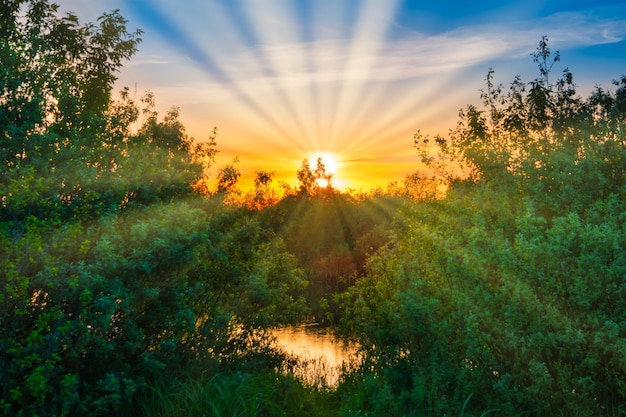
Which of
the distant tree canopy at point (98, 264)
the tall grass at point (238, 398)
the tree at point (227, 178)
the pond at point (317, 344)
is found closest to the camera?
the distant tree canopy at point (98, 264)

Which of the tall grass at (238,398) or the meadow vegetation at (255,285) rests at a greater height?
the meadow vegetation at (255,285)

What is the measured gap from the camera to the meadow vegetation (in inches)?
307

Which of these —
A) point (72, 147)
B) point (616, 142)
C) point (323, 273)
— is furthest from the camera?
point (323, 273)

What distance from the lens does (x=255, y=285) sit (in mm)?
12539

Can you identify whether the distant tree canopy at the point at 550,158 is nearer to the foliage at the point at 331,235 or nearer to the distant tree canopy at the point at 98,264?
the distant tree canopy at the point at 98,264

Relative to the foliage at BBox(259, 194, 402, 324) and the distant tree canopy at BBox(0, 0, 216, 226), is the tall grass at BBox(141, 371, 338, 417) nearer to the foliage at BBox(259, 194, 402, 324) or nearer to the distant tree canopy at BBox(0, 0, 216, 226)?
the distant tree canopy at BBox(0, 0, 216, 226)

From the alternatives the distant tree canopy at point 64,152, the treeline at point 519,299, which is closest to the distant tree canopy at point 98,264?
the distant tree canopy at point 64,152

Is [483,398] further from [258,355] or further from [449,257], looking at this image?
[258,355]

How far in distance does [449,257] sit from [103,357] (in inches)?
206

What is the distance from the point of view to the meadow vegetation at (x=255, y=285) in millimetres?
7801

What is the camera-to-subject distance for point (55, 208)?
857cm

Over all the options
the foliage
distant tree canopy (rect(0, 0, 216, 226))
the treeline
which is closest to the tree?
distant tree canopy (rect(0, 0, 216, 226))

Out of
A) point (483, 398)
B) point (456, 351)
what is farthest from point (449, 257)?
point (483, 398)

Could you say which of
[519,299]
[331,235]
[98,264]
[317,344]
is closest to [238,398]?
[98,264]
